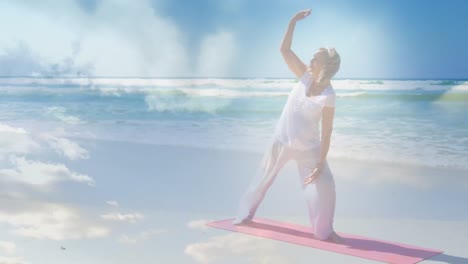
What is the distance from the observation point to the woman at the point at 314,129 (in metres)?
4.41

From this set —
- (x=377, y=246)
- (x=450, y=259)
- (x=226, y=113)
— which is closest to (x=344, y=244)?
(x=377, y=246)

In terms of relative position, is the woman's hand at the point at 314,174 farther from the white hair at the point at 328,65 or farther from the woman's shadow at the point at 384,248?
the white hair at the point at 328,65

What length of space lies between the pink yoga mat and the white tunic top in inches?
20.9

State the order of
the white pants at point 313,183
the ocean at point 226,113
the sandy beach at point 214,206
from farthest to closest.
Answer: the ocean at point 226,113 < the white pants at point 313,183 < the sandy beach at point 214,206

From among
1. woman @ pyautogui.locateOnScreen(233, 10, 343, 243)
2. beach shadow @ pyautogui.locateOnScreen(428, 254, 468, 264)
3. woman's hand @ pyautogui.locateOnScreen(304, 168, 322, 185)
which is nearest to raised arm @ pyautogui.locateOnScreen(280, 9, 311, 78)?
woman @ pyautogui.locateOnScreen(233, 10, 343, 243)

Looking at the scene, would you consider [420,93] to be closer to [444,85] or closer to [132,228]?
[444,85]

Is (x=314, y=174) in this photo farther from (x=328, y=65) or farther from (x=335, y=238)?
(x=328, y=65)

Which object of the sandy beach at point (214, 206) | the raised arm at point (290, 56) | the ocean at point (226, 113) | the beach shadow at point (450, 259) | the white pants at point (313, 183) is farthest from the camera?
the ocean at point (226, 113)

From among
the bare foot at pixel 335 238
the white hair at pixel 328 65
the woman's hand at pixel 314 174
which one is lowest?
the bare foot at pixel 335 238

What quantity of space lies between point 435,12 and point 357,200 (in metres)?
1.89

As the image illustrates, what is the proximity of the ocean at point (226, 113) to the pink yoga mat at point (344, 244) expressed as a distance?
153 centimetres

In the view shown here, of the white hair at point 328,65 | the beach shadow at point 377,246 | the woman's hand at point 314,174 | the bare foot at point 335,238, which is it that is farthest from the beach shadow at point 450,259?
the white hair at point 328,65

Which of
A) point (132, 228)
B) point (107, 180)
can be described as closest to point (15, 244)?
point (132, 228)

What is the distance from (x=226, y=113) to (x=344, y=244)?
277 centimetres
